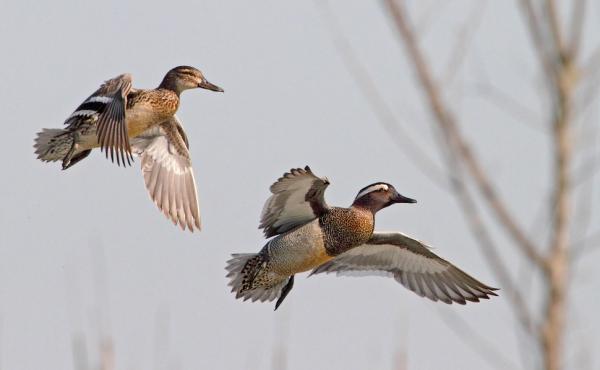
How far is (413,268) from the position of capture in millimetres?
9375

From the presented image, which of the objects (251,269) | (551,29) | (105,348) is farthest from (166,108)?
(551,29)

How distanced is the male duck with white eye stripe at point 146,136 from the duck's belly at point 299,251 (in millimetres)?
1421

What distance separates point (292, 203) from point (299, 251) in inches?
16.6

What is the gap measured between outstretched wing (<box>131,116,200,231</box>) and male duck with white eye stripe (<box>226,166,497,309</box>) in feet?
5.79

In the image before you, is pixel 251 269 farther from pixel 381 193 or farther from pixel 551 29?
pixel 551 29

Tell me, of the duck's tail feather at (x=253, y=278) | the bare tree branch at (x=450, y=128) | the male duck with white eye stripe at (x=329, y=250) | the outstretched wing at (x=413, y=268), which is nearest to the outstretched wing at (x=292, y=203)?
the male duck with white eye stripe at (x=329, y=250)

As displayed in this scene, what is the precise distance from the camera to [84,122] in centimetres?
911

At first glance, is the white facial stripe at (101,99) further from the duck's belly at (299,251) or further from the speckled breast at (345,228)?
the speckled breast at (345,228)

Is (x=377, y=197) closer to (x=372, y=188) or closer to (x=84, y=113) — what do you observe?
(x=372, y=188)

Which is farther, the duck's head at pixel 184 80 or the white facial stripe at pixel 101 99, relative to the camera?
the duck's head at pixel 184 80

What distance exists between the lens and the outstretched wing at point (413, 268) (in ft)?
29.9

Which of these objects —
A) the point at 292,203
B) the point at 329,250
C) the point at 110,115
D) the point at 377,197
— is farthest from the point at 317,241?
the point at 110,115

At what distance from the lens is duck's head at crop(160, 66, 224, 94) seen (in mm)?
10102

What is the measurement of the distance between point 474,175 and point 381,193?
6800 millimetres
